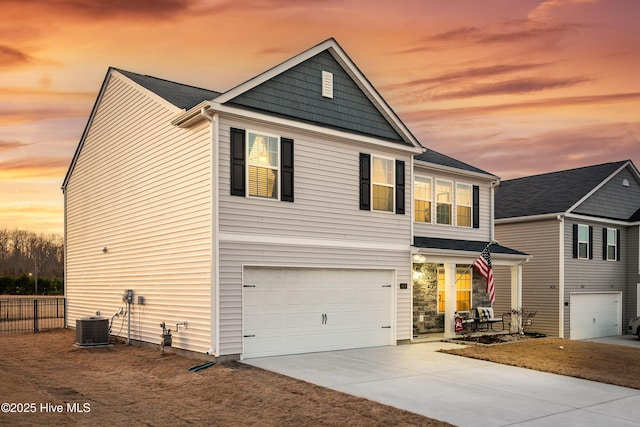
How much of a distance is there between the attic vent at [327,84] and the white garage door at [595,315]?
1472 centimetres

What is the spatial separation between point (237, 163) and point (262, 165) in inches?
31.7

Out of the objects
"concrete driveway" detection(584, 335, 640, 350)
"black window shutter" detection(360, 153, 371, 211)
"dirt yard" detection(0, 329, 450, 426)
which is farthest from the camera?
"concrete driveway" detection(584, 335, 640, 350)

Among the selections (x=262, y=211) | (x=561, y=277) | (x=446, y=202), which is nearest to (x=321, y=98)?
(x=262, y=211)

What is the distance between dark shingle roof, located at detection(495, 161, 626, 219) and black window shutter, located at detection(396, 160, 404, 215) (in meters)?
9.45

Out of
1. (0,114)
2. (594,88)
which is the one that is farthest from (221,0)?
(594,88)

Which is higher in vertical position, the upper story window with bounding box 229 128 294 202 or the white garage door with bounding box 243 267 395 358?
the upper story window with bounding box 229 128 294 202

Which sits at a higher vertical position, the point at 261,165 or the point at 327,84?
the point at 327,84

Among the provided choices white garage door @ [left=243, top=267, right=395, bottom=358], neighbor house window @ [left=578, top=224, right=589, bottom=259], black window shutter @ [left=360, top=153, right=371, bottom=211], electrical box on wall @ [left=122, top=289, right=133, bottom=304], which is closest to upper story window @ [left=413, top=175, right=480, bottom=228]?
black window shutter @ [left=360, top=153, right=371, bottom=211]

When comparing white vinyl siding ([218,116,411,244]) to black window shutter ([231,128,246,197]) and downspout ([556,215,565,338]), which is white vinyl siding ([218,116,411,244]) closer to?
black window shutter ([231,128,246,197])

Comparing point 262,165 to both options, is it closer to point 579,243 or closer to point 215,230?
point 215,230

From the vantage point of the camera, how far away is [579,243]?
78.0 ft

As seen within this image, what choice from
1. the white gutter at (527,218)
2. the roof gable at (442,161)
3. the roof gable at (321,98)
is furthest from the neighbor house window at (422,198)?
the white gutter at (527,218)

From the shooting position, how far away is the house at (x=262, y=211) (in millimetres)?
12914

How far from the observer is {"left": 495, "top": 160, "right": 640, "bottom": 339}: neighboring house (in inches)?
902
